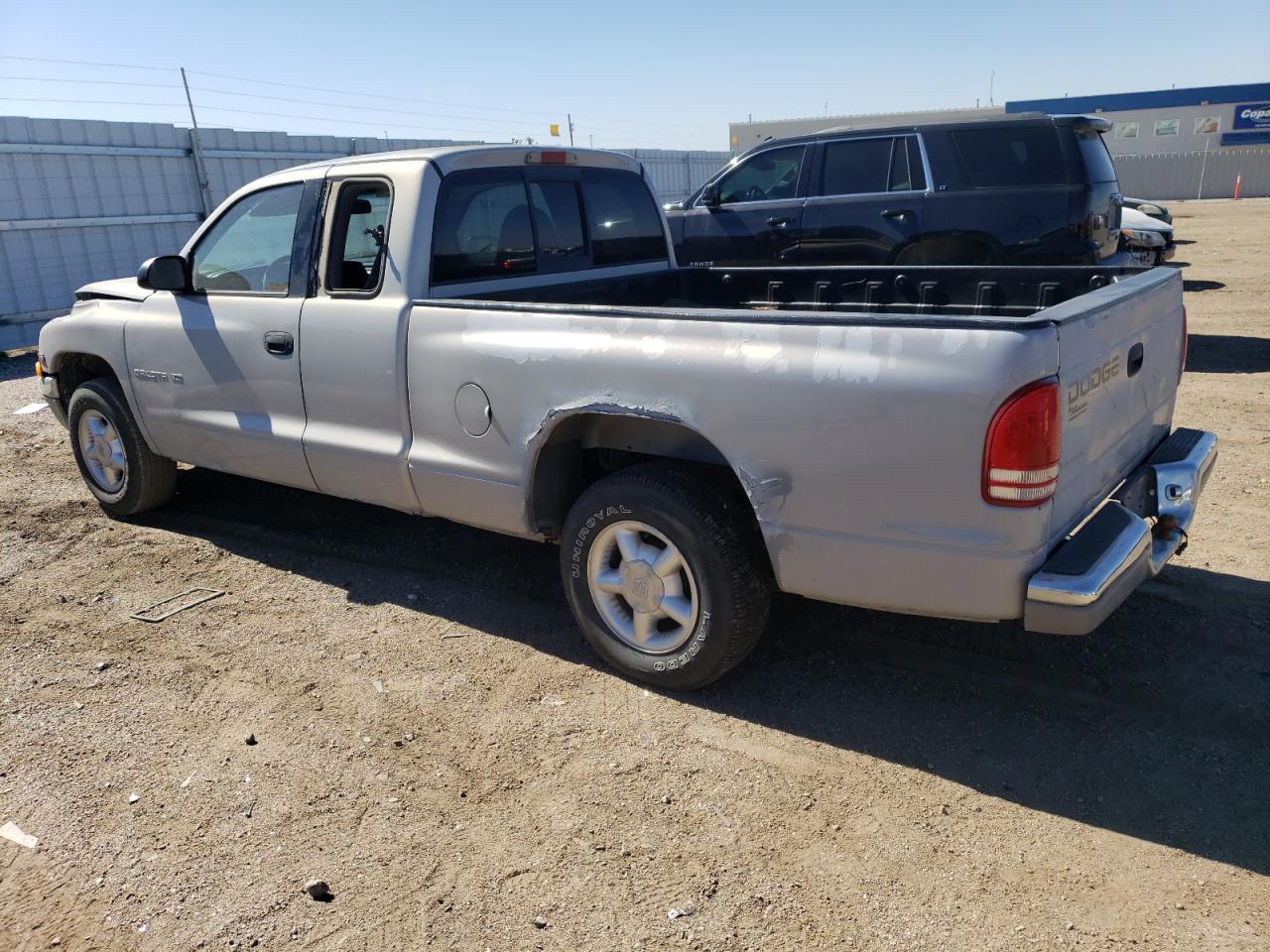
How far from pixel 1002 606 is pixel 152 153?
48.4 feet

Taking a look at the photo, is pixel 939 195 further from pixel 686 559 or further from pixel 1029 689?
pixel 686 559

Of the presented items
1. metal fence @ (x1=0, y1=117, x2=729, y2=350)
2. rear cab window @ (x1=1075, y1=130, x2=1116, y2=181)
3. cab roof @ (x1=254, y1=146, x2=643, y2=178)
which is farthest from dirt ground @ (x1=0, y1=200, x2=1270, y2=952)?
metal fence @ (x1=0, y1=117, x2=729, y2=350)

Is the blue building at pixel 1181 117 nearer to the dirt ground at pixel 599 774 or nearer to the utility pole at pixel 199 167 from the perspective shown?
the utility pole at pixel 199 167

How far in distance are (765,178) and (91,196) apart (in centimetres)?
960

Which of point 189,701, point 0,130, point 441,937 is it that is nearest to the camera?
point 441,937

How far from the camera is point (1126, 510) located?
3.28 meters

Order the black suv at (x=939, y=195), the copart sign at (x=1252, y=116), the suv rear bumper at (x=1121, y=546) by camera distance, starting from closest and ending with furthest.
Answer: the suv rear bumper at (x=1121, y=546), the black suv at (x=939, y=195), the copart sign at (x=1252, y=116)

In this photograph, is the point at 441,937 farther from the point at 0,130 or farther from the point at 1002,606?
the point at 0,130

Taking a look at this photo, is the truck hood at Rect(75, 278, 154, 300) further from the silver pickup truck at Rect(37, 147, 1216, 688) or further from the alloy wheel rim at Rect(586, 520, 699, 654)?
the alloy wheel rim at Rect(586, 520, 699, 654)

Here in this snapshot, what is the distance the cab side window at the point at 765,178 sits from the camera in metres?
9.23

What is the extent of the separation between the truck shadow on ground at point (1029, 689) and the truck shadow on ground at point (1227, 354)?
5.01m

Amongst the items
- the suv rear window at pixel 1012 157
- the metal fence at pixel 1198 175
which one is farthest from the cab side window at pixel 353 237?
the metal fence at pixel 1198 175

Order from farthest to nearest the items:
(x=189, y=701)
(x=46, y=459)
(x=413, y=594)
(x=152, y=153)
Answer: (x=152, y=153) → (x=46, y=459) → (x=413, y=594) → (x=189, y=701)

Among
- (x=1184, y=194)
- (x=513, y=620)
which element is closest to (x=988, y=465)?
(x=513, y=620)
